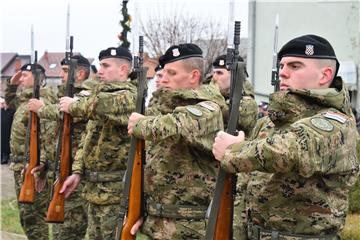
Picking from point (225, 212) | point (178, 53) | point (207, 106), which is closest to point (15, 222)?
point (178, 53)

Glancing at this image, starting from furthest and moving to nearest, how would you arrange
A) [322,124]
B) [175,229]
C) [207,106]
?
[175,229], [207,106], [322,124]

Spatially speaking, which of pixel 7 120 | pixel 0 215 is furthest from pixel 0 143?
pixel 0 215

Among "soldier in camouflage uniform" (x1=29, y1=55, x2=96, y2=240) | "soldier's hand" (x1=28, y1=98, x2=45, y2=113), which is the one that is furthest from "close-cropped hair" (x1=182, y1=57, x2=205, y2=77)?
"soldier's hand" (x1=28, y1=98, x2=45, y2=113)

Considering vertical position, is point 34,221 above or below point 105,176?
below

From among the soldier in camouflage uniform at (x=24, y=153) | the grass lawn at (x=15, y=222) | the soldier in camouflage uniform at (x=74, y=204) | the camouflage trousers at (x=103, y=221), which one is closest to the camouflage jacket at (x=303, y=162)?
the camouflage trousers at (x=103, y=221)

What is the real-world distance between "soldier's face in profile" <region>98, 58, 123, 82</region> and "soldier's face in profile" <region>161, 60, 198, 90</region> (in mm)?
1600

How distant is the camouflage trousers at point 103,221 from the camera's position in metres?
5.52

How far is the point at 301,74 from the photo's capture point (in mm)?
3068

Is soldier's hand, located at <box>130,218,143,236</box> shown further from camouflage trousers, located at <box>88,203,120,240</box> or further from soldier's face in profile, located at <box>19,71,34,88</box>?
soldier's face in profile, located at <box>19,71,34,88</box>

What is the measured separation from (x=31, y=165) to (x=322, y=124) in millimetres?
5215

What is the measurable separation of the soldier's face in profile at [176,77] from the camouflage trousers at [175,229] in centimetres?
90

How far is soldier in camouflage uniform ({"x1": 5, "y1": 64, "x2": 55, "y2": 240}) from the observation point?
7672mm

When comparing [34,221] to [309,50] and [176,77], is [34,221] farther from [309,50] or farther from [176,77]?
[309,50]

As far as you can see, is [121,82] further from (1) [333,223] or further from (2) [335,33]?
(2) [335,33]
